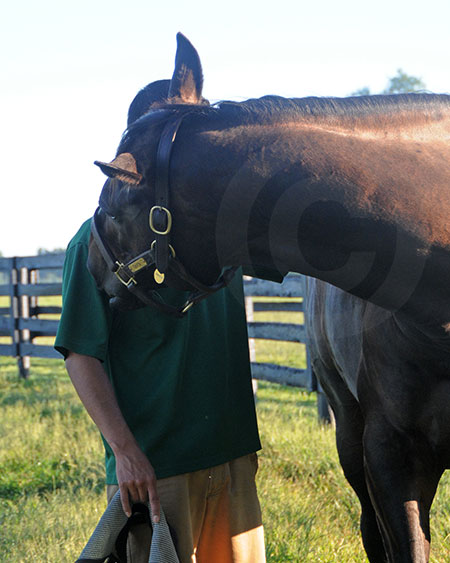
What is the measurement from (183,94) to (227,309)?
1.02 meters

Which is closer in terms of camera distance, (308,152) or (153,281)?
(308,152)

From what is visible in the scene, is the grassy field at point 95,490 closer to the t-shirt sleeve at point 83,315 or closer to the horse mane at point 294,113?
the t-shirt sleeve at point 83,315

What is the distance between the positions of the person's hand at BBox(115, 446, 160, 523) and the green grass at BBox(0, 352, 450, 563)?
45.2 inches

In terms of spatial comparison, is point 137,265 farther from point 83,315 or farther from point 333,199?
point 333,199

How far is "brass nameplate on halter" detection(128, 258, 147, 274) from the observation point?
7.06ft

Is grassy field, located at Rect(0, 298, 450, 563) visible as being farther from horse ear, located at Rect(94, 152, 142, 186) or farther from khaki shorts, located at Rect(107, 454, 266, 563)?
horse ear, located at Rect(94, 152, 142, 186)

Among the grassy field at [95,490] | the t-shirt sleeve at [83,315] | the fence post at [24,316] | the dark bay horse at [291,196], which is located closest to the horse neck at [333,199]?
the dark bay horse at [291,196]

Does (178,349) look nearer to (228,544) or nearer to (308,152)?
(228,544)

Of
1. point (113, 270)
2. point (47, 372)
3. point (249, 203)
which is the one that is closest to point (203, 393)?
point (113, 270)

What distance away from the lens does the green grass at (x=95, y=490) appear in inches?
138

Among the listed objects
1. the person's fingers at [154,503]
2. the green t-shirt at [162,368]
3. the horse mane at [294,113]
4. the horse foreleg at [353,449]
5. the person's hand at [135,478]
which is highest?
the horse mane at [294,113]

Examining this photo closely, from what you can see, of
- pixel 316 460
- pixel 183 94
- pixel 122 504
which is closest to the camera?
pixel 183 94

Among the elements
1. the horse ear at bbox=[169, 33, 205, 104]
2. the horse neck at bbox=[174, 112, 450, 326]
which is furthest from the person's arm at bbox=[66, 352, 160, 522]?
the horse ear at bbox=[169, 33, 205, 104]

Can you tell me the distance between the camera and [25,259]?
10.9 m
